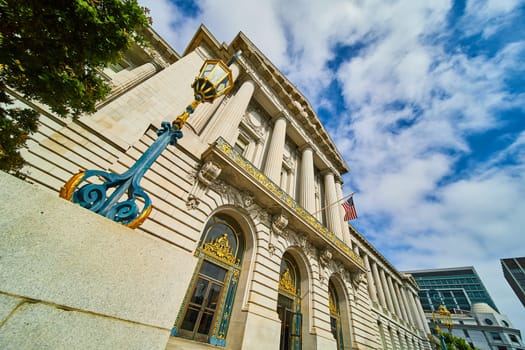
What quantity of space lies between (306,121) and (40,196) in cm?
1983

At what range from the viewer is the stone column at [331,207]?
16.3 metres

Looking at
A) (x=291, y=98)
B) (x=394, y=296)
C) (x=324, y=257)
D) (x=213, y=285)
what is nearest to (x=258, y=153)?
(x=291, y=98)

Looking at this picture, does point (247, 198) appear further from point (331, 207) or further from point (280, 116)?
point (331, 207)

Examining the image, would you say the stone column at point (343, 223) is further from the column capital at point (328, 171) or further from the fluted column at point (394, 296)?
the fluted column at point (394, 296)

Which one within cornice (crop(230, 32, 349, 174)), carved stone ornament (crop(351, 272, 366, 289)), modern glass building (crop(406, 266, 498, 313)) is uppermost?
modern glass building (crop(406, 266, 498, 313))

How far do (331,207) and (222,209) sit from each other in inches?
458

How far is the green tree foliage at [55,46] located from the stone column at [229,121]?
562 centimetres

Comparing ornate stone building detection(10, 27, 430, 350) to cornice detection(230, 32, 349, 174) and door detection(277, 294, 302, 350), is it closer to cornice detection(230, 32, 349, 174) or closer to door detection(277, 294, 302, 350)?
door detection(277, 294, 302, 350)

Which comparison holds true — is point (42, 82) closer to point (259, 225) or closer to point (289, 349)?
point (259, 225)

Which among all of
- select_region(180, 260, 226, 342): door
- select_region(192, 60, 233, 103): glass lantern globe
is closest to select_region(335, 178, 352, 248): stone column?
select_region(180, 260, 226, 342): door

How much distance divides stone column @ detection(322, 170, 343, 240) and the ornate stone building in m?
0.19

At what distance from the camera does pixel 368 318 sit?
551 inches

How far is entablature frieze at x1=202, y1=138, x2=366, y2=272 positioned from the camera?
8413 millimetres

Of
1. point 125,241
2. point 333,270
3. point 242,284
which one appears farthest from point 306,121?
point 125,241
